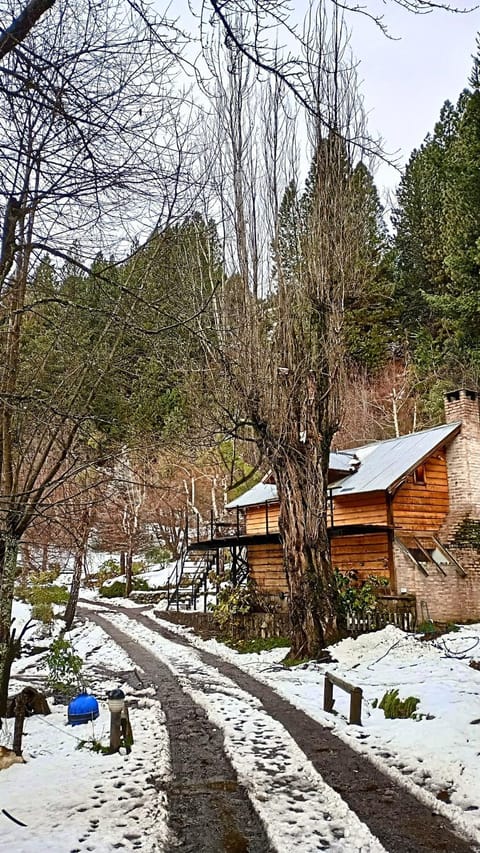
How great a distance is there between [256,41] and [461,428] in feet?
47.2

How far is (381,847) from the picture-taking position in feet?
12.5

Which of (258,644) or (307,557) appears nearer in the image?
(307,557)

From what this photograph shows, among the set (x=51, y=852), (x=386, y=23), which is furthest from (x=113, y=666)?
(x=386, y=23)

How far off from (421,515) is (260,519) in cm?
513

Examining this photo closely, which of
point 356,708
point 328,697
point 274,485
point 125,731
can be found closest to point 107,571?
point 274,485

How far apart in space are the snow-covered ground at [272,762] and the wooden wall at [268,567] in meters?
7.45

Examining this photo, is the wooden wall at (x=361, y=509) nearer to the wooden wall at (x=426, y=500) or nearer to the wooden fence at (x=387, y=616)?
the wooden wall at (x=426, y=500)

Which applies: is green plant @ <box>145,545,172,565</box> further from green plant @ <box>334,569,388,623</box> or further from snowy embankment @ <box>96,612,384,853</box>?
snowy embankment @ <box>96,612,384,853</box>

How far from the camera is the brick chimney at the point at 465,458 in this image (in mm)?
15750

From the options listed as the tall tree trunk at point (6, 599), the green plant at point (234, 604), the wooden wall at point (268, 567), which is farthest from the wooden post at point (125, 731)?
the wooden wall at point (268, 567)

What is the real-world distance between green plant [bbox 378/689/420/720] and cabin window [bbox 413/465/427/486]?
905 centimetres

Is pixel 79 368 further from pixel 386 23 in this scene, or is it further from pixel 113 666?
pixel 113 666

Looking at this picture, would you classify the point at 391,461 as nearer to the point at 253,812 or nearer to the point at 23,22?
the point at 253,812

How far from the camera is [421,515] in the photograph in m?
15.6
